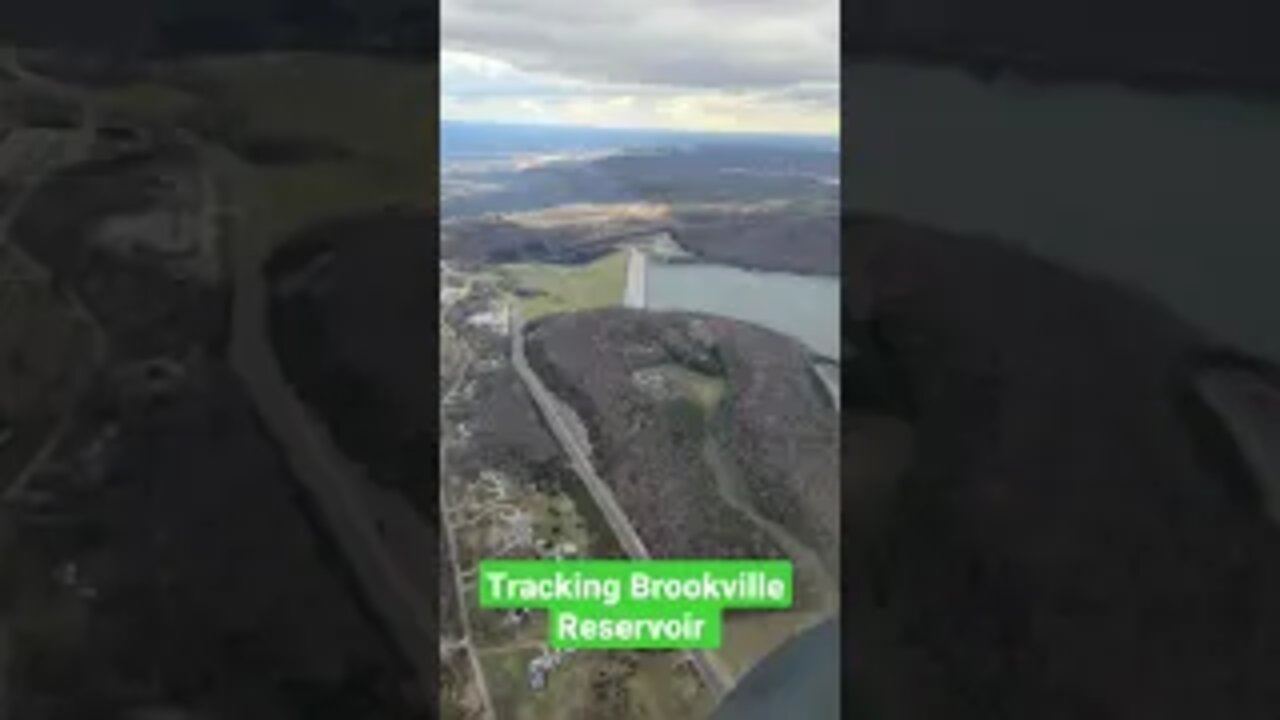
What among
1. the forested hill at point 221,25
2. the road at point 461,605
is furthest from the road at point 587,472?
the forested hill at point 221,25

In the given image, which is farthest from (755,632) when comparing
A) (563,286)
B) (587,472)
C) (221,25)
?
(221,25)

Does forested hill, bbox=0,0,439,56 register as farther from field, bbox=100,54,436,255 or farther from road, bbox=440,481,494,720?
road, bbox=440,481,494,720

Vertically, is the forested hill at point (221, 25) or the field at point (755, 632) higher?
the forested hill at point (221, 25)

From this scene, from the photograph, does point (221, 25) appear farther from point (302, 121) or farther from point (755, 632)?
point (755, 632)

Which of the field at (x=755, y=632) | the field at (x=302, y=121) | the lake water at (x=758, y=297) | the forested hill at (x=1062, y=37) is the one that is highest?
the forested hill at (x=1062, y=37)

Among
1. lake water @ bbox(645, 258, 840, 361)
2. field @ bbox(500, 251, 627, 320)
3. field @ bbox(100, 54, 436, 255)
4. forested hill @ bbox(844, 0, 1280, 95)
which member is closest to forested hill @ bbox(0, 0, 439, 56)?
field @ bbox(100, 54, 436, 255)

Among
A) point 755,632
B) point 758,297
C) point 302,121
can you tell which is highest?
point 302,121

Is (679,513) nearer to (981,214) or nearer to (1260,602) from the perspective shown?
(981,214)

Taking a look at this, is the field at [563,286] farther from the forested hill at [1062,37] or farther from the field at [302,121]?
the forested hill at [1062,37]
